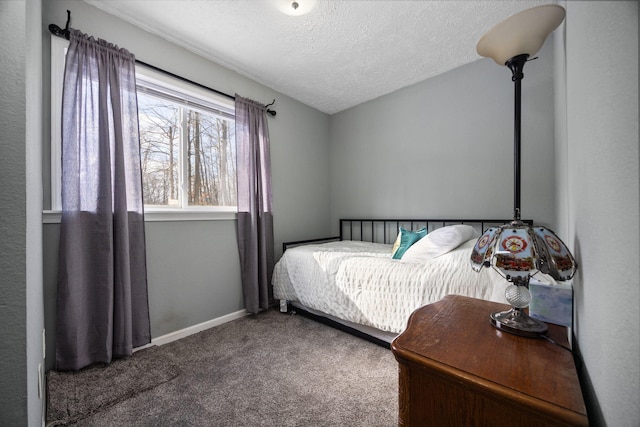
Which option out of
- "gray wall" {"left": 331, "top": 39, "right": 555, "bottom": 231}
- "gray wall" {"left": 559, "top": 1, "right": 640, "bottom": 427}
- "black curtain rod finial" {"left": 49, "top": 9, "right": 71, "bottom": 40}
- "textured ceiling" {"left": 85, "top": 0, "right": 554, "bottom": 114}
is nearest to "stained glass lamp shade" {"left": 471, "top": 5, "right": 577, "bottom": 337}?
"gray wall" {"left": 559, "top": 1, "right": 640, "bottom": 427}

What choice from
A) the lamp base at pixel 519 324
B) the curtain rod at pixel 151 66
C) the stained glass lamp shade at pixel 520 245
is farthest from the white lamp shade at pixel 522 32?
the curtain rod at pixel 151 66

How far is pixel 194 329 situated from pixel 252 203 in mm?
1213

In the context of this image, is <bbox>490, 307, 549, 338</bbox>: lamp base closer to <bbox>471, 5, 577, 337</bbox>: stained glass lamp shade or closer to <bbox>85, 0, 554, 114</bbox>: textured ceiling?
<bbox>471, 5, 577, 337</bbox>: stained glass lamp shade

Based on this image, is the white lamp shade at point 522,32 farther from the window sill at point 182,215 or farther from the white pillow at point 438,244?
the window sill at point 182,215

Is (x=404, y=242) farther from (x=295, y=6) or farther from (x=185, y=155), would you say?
(x=185, y=155)

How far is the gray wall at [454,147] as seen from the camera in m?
2.14

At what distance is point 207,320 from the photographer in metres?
2.28

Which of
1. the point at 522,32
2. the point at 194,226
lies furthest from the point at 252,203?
the point at 522,32

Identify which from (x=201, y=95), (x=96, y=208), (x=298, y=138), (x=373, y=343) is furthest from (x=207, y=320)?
(x=298, y=138)

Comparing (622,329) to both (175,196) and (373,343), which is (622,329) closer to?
(373,343)

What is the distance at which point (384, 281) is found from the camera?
1.81m

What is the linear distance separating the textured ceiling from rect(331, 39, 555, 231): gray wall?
0.29 m

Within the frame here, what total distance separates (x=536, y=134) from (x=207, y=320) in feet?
10.7

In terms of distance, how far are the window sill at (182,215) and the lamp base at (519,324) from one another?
2170 mm
